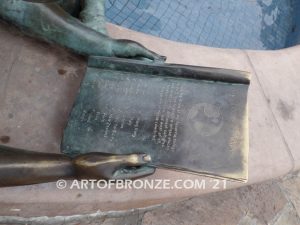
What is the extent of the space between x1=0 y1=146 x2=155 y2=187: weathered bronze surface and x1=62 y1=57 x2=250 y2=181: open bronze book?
0.09m

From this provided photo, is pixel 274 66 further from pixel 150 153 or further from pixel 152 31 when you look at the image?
pixel 150 153

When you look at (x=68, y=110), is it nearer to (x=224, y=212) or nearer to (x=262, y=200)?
(x=224, y=212)

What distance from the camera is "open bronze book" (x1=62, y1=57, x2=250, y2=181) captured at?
155 centimetres

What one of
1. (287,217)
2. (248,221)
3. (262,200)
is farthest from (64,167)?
(287,217)

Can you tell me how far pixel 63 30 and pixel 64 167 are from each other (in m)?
0.62

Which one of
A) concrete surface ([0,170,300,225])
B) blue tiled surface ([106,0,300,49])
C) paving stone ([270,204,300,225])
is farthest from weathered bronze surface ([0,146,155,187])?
blue tiled surface ([106,0,300,49])

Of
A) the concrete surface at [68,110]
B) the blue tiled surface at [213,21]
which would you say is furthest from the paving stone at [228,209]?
the blue tiled surface at [213,21]

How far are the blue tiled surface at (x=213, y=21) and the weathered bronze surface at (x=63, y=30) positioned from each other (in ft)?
3.53

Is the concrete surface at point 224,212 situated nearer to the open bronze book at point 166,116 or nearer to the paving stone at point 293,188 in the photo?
the paving stone at point 293,188

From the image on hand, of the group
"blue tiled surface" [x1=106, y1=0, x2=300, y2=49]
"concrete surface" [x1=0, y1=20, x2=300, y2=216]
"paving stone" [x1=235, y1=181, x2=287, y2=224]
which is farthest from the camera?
"blue tiled surface" [x1=106, y1=0, x2=300, y2=49]

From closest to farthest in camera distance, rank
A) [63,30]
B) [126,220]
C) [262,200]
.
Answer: [63,30]
[126,220]
[262,200]

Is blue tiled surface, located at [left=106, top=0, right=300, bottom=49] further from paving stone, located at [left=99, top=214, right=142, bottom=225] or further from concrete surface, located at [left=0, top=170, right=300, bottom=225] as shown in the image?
paving stone, located at [left=99, top=214, right=142, bottom=225]

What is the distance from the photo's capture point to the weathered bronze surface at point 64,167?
4.77 feet

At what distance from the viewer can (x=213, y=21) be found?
3.13 m
